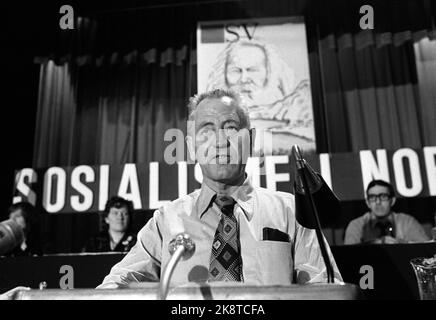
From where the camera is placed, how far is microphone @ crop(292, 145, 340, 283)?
844 millimetres

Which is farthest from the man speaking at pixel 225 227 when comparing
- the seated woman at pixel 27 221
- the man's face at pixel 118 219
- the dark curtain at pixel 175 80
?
the dark curtain at pixel 175 80

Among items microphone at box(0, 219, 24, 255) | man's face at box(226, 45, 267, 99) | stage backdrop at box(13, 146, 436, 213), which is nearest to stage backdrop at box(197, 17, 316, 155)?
man's face at box(226, 45, 267, 99)

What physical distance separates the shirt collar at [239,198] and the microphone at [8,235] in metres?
0.50

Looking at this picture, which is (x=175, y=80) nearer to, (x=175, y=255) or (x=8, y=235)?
(x=8, y=235)

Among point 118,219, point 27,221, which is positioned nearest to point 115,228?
point 118,219

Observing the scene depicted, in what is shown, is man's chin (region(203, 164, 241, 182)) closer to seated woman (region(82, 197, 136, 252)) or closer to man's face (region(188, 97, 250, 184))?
man's face (region(188, 97, 250, 184))

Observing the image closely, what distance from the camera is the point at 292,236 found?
121 cm

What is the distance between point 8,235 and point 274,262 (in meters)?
0.66

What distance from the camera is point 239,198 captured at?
1.32m

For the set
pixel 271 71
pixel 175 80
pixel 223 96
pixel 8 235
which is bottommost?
pixel 8 235

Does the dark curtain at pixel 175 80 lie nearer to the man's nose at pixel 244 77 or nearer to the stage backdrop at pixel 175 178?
the stage backdrop at pixel 175 178

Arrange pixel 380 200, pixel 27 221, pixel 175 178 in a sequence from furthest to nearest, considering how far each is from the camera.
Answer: pixel 175 178
pixel 380 200
pixel 27 221

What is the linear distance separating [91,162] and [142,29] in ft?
4.80

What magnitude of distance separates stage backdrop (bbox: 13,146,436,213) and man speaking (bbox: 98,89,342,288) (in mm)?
2218
